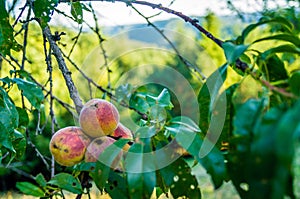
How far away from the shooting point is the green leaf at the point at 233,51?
1.34ft

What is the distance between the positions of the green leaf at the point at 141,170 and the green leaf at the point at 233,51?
0.12 m

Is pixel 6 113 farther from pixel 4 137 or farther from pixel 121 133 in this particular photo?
pixel 121 133

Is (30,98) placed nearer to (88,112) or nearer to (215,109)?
(88,112)

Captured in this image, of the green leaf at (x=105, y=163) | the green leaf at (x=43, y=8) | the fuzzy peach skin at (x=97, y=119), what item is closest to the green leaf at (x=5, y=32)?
the green leaf at (x=43, y=8)

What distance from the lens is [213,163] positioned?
1.42ft

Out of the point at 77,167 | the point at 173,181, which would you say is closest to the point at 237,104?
the point at 173,181

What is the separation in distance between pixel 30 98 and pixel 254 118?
1.42ft

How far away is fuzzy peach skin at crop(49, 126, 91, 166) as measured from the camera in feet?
1.94

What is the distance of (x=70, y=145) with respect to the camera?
587 millimetres

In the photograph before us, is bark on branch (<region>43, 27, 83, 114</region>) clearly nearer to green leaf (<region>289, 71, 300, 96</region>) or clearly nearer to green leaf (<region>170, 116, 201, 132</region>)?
green leaf (<region>170, 116, 201, 132</region>)

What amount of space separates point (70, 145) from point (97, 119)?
0.05 metres

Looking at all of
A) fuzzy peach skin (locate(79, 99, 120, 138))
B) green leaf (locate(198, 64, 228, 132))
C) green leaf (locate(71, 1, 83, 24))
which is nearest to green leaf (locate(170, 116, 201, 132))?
green leaf (locate(198, 64, 228, 132))

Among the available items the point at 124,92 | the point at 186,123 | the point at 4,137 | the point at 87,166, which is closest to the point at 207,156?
the point at 186,123

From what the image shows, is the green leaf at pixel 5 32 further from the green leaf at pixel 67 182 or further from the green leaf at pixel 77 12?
the green leaf at pixel 67 182
